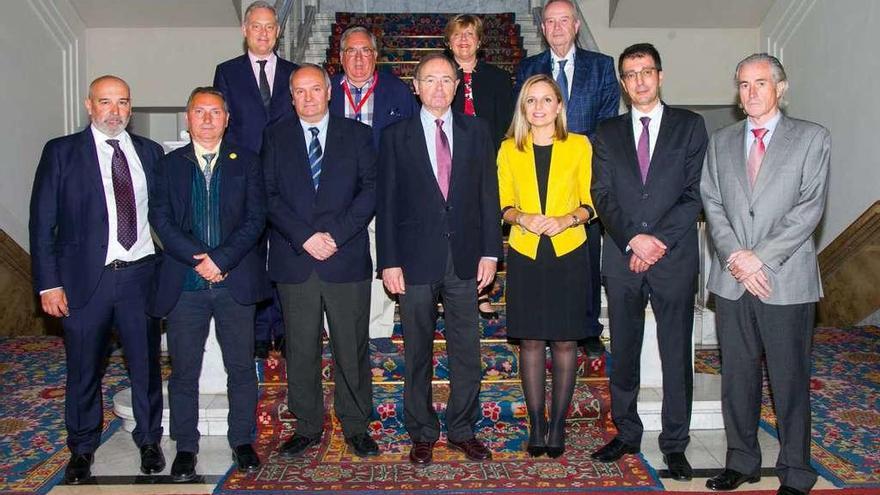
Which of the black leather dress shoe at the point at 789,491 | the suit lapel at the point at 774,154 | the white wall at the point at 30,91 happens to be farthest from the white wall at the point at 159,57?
the black leather dress shoe at the point at 789,491

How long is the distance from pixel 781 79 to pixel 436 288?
65.0 inches

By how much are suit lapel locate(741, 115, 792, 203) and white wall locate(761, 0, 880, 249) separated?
335cm

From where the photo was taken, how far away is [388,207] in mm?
3803

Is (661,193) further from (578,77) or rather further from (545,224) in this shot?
(578,77)

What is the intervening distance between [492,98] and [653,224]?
132cm

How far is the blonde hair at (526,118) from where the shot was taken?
12.3 feet

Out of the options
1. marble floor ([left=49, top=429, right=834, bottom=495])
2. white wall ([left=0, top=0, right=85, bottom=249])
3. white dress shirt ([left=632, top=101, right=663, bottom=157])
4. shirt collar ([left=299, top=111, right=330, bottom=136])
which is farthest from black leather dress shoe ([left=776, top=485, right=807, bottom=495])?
white wall ([left=0, top=0, right=85, bottom=249])

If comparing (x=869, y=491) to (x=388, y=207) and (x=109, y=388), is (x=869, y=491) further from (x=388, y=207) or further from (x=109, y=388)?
(x=109, y=388)

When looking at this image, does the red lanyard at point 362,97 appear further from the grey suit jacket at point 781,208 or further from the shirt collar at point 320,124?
the grey suit jacket at point 781,208

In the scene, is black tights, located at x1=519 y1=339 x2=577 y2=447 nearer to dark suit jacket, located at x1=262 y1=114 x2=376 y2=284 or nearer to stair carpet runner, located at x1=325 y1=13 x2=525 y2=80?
dark suit jacket, located at x1=262 y1=114 x2=376 y2=284

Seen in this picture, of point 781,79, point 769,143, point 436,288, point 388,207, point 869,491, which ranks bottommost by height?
point 869,491

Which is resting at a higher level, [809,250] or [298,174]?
[298,174]

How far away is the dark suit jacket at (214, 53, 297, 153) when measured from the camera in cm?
445

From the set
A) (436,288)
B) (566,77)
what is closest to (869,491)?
(436,288)
